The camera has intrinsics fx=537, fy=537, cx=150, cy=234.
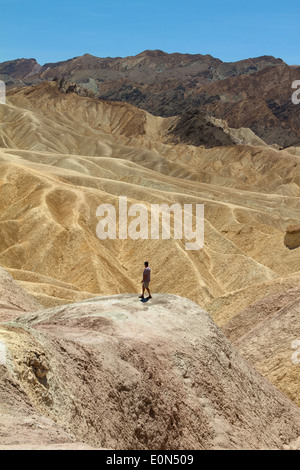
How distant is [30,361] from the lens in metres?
10.3

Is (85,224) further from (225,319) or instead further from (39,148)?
(39,148)

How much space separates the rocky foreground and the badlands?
3cm

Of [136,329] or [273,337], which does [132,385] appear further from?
[273,337]

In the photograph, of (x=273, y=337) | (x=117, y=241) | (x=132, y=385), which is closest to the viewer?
(x=132, y=385)

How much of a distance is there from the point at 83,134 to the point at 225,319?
11385cm

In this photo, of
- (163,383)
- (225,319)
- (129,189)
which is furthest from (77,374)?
(129,189)

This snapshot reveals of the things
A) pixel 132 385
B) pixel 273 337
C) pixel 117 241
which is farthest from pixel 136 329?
pixel 117 241

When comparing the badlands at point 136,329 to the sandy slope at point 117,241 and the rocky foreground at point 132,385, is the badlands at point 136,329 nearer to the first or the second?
the rocky foreground at point 132,385

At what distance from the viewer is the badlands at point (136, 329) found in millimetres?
10430

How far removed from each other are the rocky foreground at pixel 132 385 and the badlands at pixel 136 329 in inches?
1.4

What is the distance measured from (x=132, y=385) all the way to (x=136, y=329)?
3277 mm

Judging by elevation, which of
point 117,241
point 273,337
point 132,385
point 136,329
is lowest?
point 273,337

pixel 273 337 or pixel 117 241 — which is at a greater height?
pixel 117 241

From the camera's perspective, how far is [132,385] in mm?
12039
